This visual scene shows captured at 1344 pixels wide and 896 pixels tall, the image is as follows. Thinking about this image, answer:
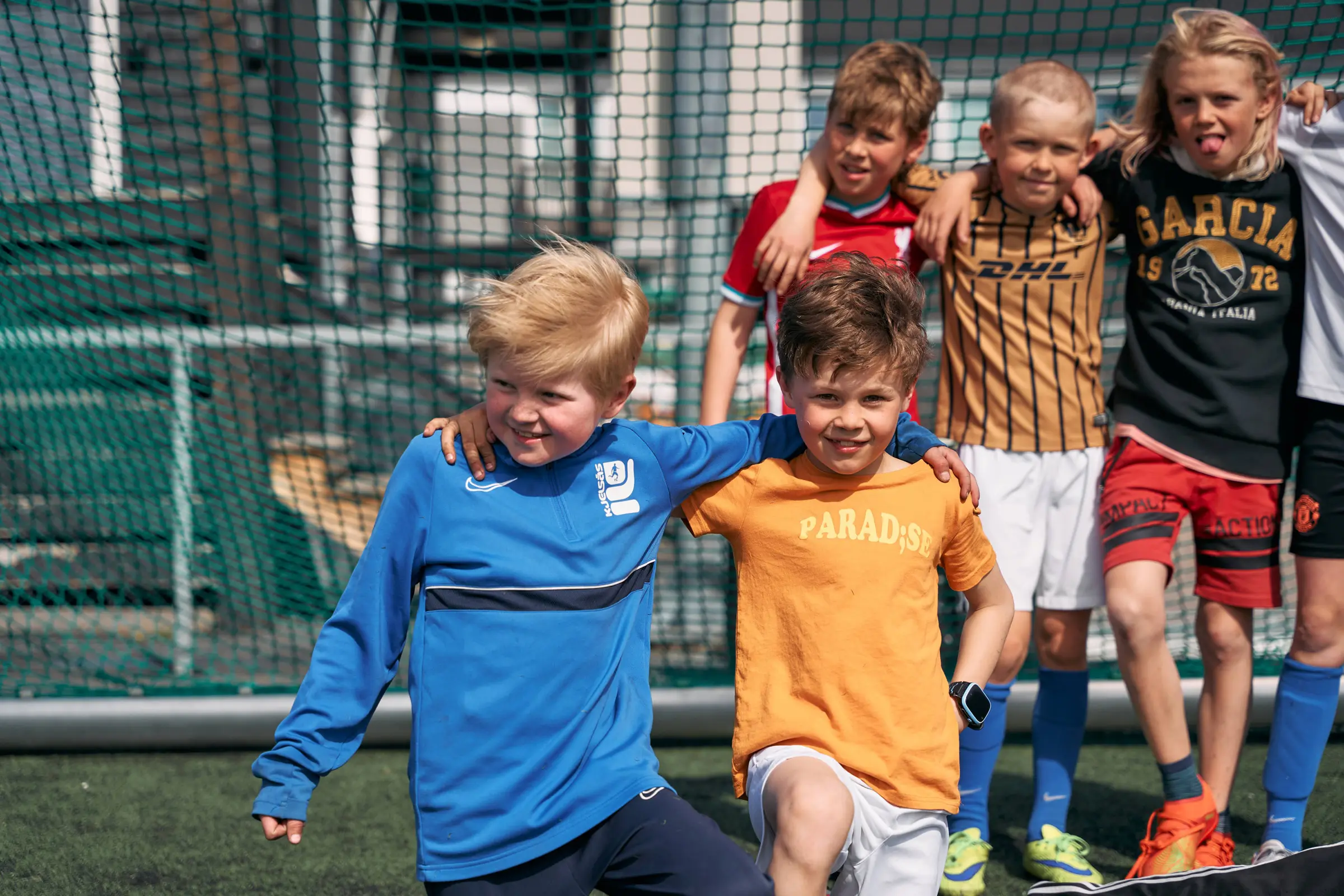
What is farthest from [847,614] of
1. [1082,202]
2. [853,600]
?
[1082,202]

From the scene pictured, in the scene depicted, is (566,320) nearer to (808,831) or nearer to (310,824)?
(808,831)

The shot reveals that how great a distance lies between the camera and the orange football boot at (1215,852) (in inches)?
96.2

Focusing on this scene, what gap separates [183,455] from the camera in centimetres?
376

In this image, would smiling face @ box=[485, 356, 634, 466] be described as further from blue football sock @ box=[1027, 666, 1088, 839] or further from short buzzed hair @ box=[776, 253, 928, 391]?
blue football sock @ box=[1027, 666, 1088, 839]

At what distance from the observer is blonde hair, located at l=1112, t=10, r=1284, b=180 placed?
95.0 inches

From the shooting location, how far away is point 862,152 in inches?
95.2

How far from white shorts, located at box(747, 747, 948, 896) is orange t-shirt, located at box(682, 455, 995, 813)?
23mm

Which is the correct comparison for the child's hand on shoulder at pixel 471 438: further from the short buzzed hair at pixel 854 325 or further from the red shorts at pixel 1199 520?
the red shorts at pixel 1199 520

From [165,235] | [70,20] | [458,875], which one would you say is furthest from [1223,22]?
[70,20]

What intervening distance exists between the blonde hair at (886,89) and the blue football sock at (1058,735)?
4.04ft

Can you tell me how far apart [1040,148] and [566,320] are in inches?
47.0

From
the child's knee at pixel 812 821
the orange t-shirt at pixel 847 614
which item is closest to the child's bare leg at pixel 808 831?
the child's knee at pixel 812 821

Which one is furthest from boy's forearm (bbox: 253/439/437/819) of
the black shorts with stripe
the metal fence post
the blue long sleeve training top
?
the metal fence post

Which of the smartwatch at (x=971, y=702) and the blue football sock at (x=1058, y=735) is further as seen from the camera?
the blue football sock at (x=1058, y=735)
